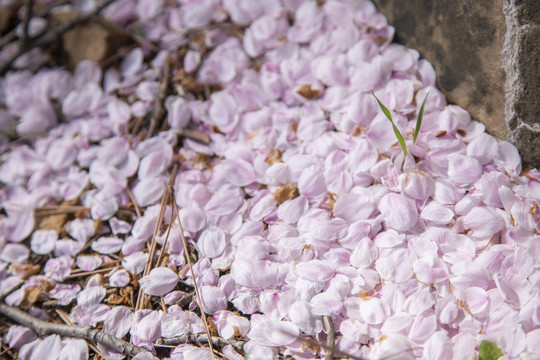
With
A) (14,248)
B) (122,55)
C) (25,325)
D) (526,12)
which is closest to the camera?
(526,12)

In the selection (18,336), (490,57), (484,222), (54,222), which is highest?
(490,57)

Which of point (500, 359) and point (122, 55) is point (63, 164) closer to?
point (122, 55)

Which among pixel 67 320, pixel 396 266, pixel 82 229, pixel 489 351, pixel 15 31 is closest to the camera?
pixel 489 351

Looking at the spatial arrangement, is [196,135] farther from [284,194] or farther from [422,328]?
[422,328]

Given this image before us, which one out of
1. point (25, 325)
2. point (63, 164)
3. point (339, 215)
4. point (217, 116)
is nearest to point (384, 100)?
point (339, 215)

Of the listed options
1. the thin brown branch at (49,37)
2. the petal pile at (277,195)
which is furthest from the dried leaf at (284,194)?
the thin brown branch at (49,37)

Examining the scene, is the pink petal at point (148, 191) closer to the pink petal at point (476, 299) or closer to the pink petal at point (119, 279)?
the pink petal at point (119, 279)

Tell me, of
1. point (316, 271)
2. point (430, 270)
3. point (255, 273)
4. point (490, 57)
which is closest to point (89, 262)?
point (255, 273)
